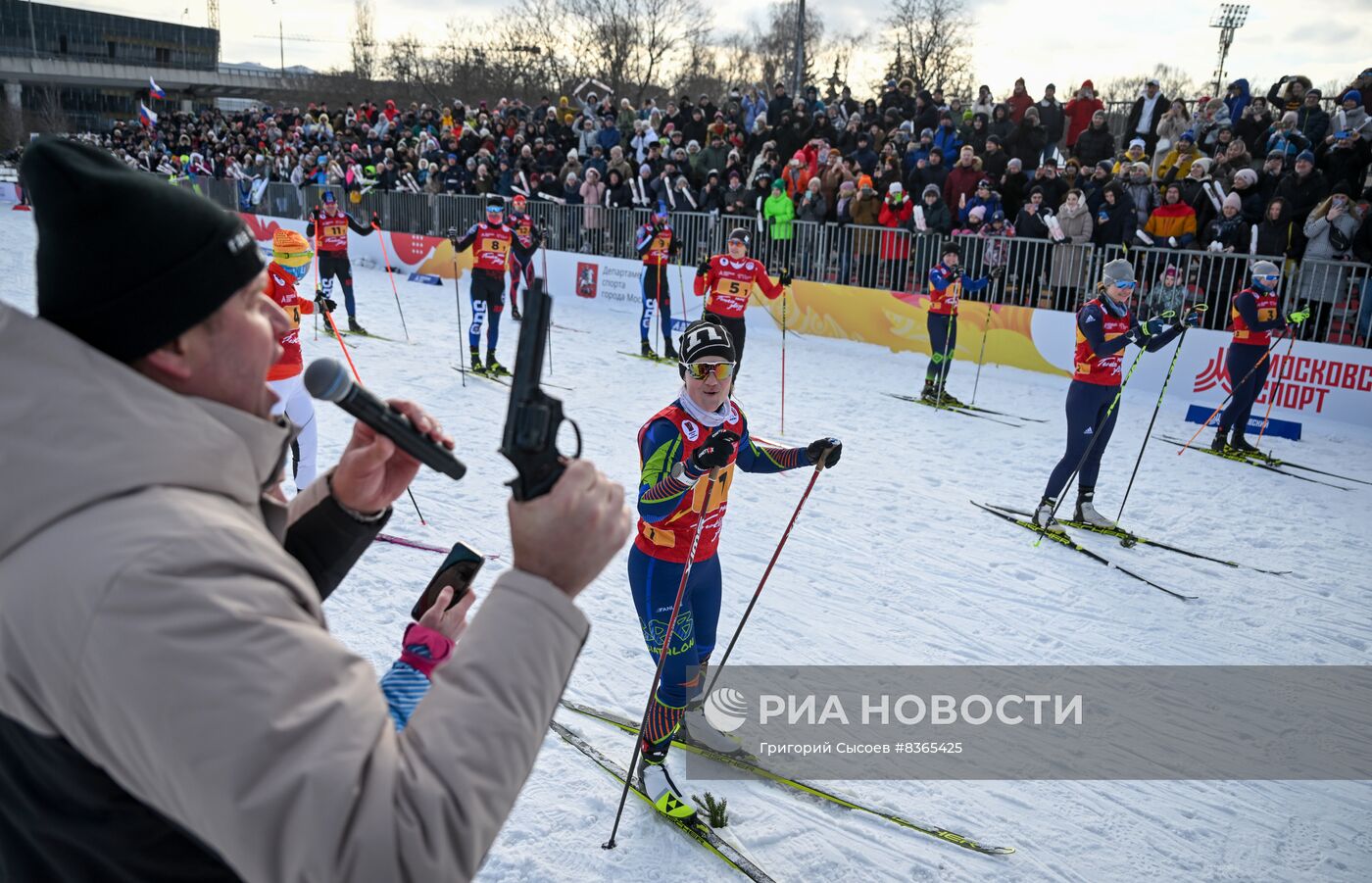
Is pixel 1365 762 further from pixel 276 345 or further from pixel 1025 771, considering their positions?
pixel 276 345

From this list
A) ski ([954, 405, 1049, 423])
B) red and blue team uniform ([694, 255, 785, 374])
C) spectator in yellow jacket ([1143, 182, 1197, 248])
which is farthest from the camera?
spectator in yellow jacket ([1143, 182, 1197, 248])

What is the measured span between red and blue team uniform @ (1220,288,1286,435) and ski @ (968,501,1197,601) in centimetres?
394

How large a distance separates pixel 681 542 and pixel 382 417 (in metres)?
2.45

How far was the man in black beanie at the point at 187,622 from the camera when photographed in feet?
2.92

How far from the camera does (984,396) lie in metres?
12.3

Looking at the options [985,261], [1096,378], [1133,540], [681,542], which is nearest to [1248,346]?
Answer: [1096,378]

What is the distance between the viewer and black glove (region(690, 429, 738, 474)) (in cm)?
347

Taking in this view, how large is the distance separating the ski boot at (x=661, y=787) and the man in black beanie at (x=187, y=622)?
2.97 m

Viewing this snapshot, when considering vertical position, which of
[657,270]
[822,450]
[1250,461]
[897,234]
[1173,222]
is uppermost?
[1173,222]

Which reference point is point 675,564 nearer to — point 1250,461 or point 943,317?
point 1250,461

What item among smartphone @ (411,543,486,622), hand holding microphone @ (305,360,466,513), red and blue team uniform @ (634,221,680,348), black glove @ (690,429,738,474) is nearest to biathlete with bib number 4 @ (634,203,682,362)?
red and blue team uniform @ (634,221,680,348)

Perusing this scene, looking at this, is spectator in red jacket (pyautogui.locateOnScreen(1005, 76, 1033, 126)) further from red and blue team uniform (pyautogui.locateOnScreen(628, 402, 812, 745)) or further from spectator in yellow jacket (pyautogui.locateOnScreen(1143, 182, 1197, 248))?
red and blue team uniform (pyautogui.locateOnScreen(628, 402, 812, 745))

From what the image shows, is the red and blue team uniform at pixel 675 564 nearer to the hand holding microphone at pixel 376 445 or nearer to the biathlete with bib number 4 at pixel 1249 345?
the hand holding microphone at pixel 376 445

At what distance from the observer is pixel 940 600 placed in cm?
604
